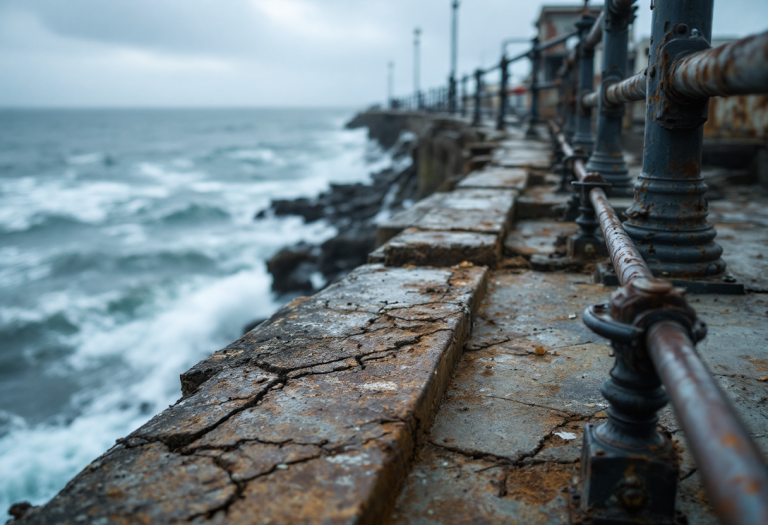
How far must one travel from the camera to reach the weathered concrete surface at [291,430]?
99 cm

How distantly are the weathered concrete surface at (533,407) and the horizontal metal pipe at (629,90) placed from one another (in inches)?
35.6

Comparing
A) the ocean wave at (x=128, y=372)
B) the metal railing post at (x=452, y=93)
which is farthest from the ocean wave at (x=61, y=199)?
the metal railing post at (x=452, y=93)

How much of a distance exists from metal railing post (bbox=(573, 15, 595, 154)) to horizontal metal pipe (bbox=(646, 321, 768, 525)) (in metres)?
3.84

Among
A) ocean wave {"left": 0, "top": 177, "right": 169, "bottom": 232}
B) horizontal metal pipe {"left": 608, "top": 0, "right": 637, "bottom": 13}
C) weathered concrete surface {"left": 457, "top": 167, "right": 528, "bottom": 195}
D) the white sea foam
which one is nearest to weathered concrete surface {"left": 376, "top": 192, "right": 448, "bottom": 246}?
weathered concrete surface {"left": 457, "top": 167, "right": 528, "bottom": 195}

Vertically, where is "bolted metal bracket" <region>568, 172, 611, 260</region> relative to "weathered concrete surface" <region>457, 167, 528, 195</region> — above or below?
below

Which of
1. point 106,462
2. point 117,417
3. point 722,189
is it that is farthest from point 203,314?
point 106,462

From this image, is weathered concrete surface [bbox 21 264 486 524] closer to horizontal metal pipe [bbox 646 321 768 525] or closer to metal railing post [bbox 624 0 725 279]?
horizontal metal pipe [bbox 646 321 768 525]

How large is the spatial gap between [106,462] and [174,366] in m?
7.41

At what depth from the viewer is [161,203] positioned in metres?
23.8

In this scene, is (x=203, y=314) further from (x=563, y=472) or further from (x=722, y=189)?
(x=563, y=472)

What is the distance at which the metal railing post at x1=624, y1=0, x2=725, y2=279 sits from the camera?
75.1 inches

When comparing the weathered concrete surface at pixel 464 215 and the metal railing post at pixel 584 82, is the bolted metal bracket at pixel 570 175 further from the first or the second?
the weathered concrete surface at pixel 464 215

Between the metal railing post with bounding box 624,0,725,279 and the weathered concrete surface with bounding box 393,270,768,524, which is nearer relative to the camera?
the weathered concrete surface with bounding box 393,270,768,524

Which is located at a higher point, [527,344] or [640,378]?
[640,378]
